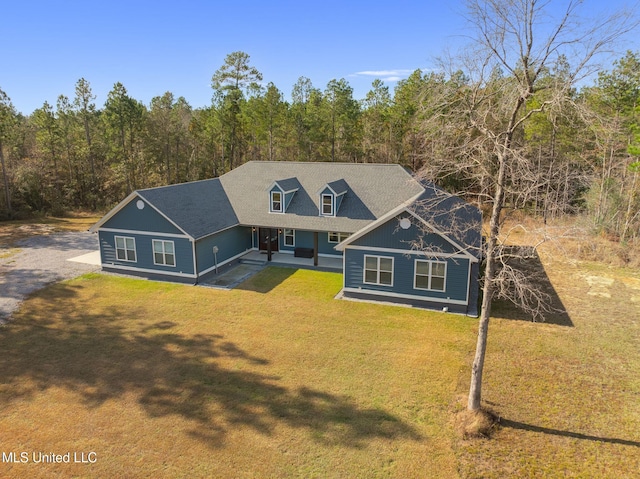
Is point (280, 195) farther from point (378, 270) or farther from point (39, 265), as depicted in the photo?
point (39, 265)

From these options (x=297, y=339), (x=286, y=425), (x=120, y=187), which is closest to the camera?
(x=286, y=425)

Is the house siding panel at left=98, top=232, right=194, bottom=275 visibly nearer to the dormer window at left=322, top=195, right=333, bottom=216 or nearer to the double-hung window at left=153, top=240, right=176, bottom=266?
the double-hung window at left=153, top=240, right=176, bottom=266

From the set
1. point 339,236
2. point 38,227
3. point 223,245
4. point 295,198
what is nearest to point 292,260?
point 339,236

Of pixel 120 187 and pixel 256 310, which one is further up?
pixel 120 187

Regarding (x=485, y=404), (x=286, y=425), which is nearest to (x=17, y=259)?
(x=286, y=425)

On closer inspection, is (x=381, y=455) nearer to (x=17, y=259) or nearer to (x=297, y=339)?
(x=297, y=339)

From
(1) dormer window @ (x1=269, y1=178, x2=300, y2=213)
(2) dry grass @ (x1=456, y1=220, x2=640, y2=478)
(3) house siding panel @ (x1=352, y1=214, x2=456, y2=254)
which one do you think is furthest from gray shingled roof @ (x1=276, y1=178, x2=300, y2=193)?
(2) dry grass @ (x1=456, y1=220, x2=640, y2=478)
